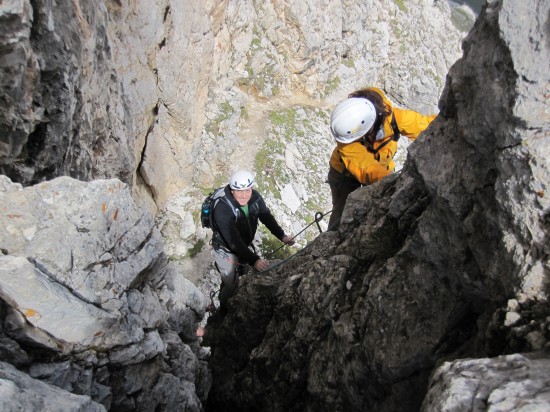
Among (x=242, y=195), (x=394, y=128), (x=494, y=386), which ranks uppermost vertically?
(x=242, y=195)

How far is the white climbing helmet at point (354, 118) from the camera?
731cm

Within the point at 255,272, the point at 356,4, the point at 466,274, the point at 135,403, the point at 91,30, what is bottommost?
the point at 466,274

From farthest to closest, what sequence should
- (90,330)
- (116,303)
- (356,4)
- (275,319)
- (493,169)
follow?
(356,4), (275,319), (116,303), (90,330), (493,169)

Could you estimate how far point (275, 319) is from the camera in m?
7.76

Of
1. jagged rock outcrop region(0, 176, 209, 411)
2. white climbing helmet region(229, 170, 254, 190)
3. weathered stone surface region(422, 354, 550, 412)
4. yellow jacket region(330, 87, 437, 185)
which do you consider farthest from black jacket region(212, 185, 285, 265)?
weathered stone surface region(422, 354, 550, 412)

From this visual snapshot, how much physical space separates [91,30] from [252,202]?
4459 mm

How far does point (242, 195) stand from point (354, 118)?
287 cm

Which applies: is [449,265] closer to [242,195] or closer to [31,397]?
[31,397]

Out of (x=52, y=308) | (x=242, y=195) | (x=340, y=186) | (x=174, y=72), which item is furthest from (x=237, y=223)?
(x=174, y=72)

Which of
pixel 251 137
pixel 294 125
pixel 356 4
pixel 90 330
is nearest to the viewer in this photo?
pixel 90 330

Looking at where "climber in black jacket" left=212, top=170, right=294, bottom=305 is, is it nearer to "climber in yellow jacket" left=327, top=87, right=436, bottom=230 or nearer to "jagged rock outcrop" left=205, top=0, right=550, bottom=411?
"jagged rock outcrop" left=205, top=0, right=550, bottom=411

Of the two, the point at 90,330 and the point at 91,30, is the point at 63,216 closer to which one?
the point at 90,330

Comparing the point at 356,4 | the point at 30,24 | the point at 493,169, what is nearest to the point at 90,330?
the point at 30,24

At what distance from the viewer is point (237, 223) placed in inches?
368
